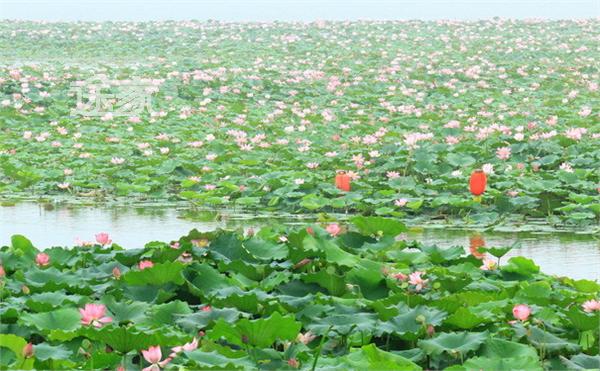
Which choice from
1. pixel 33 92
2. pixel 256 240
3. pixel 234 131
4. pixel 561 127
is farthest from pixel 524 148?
pixel 33 92

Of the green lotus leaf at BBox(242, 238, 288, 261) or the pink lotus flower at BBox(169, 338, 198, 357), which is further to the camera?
the green lotus leaf at BBox(242, 238, 288, 261)

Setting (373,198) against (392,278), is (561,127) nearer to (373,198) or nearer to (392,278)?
(373,198)

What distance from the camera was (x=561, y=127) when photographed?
10242 mm

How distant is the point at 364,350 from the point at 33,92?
10.5 metres

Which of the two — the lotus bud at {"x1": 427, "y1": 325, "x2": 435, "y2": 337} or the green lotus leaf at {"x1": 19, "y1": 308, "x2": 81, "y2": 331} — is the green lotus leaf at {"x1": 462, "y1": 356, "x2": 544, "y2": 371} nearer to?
the lotus bud at {"x1": 427, "y1": 325, "x2": 435, "y2": 337}

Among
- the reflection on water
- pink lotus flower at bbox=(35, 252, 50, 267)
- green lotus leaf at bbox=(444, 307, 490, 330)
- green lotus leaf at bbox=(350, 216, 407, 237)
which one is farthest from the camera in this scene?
the reflection on water

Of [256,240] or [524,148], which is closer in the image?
[256,240]

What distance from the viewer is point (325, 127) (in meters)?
10.8

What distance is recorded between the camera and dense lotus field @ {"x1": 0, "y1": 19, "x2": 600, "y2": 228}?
7.45 m

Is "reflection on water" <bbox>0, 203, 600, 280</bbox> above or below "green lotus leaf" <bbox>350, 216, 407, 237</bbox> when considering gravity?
below

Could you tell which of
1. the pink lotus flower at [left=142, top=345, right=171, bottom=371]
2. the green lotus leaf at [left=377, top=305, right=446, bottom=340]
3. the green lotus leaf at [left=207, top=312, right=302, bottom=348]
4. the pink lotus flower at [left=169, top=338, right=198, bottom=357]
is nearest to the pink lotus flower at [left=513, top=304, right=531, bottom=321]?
the green lotus leaf at [left=377, top=305, right=446, bottom=340]

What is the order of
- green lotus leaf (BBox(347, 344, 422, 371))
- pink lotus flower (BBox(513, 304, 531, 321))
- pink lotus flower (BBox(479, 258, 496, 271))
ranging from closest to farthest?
green lotus leaf (BBox(347, 344, 422, 371)), pink lotus flower (BBox(513, 304, 531, 321)), pink lotus flower (BBox(479, 258, 496, 271))

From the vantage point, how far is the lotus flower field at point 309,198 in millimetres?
3715

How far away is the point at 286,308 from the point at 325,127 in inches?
266
